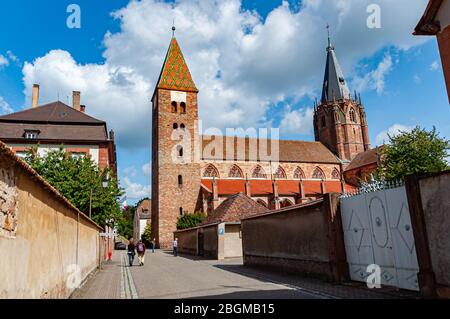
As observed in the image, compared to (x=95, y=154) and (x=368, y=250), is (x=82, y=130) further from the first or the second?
(x=368, y=250)

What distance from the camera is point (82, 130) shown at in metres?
31.0

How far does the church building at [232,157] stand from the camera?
4725 cm

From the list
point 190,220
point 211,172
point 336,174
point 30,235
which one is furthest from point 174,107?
point 30,235

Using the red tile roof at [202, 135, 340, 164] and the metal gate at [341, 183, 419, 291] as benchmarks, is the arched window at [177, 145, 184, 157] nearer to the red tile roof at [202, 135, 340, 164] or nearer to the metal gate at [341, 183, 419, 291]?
the red tile roof at [202, 135, 340, 164]

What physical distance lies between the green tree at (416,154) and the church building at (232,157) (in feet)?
41.6

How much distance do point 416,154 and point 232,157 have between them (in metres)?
31.9

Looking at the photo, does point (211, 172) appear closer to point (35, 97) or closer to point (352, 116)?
point (35, 97)

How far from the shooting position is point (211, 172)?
177 ft

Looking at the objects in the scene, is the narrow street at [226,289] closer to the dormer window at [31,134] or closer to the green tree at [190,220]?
the dormer window at [31,134]

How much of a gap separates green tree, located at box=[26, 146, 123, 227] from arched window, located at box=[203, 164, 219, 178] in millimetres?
30551

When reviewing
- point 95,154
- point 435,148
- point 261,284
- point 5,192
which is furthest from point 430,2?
point 95,154

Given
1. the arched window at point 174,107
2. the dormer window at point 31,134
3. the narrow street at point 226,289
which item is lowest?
the narrow street at point 226,289

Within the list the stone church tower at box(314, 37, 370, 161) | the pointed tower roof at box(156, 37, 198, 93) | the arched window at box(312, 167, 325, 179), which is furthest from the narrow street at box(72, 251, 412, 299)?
the stone church tower at box(314, 37, 370, 161)

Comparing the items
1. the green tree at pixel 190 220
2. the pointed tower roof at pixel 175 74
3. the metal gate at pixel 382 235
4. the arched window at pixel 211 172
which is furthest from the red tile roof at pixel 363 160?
the metal gate at pixel 382 235
